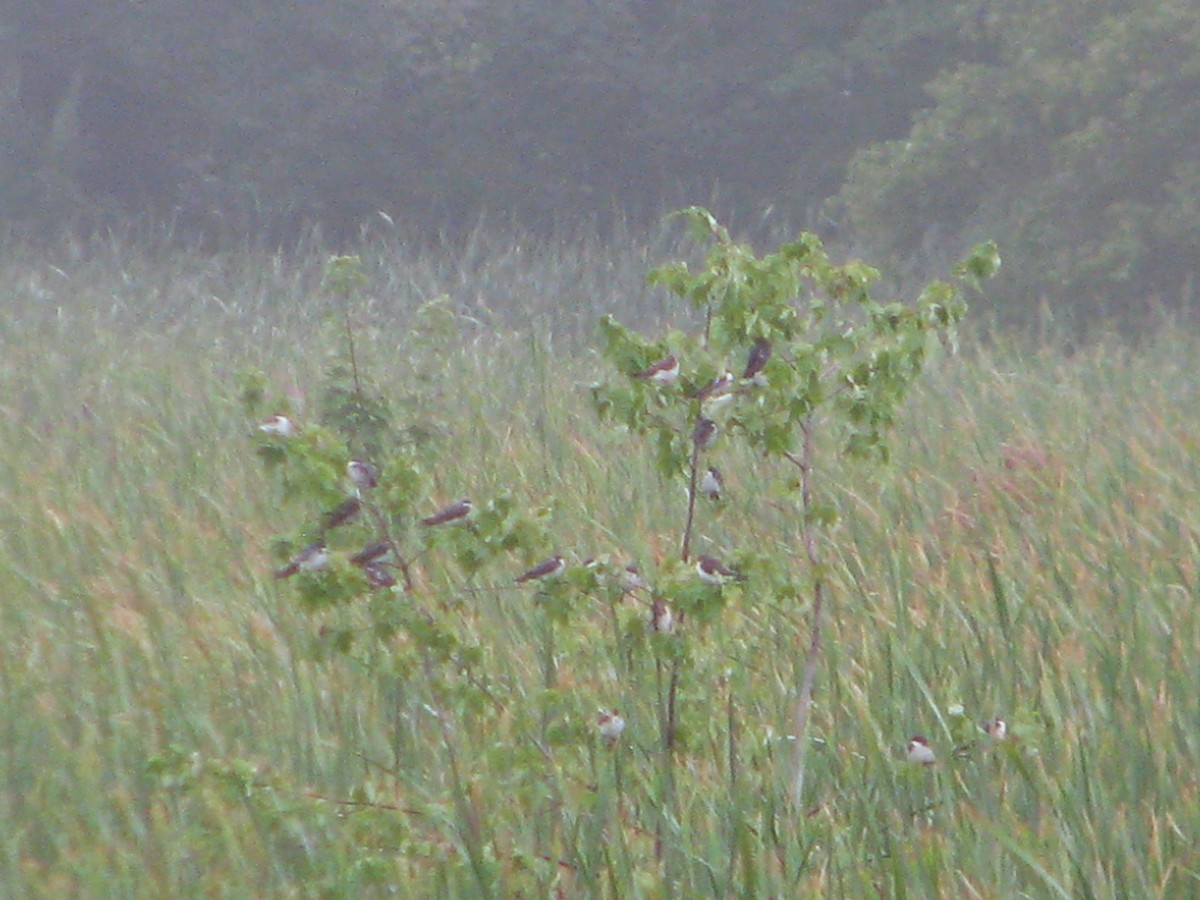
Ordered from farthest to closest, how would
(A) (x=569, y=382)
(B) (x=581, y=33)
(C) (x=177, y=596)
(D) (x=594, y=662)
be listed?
(B) (x=581, y=33)
(A) (x=569, y=382)
(C) (x=177, y=596)
(D) (x=594, y=662)

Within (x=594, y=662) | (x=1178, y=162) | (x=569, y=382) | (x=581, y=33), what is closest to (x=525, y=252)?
(x=581, y=33)

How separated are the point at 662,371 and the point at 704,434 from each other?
11 centimetres

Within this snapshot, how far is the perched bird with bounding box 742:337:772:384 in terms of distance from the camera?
94.8 inches

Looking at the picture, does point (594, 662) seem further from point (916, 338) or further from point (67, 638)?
point (67, 638)

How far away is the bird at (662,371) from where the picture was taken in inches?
92.9

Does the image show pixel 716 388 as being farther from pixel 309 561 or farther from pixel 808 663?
pixel 309 561

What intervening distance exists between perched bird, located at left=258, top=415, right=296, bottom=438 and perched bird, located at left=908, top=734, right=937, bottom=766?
3.11 ft

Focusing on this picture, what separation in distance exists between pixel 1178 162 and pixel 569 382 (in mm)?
4526

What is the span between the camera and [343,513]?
7.57 feet

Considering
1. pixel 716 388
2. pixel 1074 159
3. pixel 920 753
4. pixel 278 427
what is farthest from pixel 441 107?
pixel 920 753

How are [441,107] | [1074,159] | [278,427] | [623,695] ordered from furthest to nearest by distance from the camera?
[441,107] → [1074,159] → [623,695] → [278,427]

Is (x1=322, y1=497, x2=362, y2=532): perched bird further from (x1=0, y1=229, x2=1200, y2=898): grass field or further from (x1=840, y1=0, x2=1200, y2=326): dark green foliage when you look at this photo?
(x1=840, y1=0, x2=1200, y2=326): dark green foliage

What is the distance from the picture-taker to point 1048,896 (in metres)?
2.04

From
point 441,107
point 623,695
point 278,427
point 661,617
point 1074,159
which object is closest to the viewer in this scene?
point 278,427
